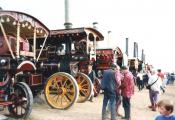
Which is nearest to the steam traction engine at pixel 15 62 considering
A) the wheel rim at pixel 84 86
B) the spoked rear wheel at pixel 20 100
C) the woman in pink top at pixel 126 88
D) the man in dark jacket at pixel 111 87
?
the spoked rear wheel at pixel 20 100

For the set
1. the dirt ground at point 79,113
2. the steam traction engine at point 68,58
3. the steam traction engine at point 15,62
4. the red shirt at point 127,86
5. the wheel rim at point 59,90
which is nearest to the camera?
the steam traction engine at point 15,62

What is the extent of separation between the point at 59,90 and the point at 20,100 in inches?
91.1

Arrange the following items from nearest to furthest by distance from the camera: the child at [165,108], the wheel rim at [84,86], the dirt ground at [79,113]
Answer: the child at [165,108] < the dirt ground at [79,113] < the wheel rim at [84,86]

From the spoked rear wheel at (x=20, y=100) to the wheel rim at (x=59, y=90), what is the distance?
1897 mm

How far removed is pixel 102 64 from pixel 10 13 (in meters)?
8.01

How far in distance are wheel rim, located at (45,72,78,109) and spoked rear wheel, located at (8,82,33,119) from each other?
190cm

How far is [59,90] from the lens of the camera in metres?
11.5

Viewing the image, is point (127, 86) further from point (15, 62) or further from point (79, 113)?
point (15, 62)

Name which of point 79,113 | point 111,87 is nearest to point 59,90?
point 79,113

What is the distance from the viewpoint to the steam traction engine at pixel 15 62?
916 cm

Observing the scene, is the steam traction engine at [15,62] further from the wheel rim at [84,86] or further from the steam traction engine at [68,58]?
the wheel rim at [84,86]

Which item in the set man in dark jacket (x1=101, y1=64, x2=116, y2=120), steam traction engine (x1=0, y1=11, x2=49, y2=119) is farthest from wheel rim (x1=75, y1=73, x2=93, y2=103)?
man in dark jacket (x1=101, y1=64, x2=116, y2=120)

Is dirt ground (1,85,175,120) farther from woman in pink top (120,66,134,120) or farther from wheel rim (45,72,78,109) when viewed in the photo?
woman in pink top (120,66,134,120)

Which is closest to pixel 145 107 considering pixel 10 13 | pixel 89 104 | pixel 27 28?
pixel 89 104
